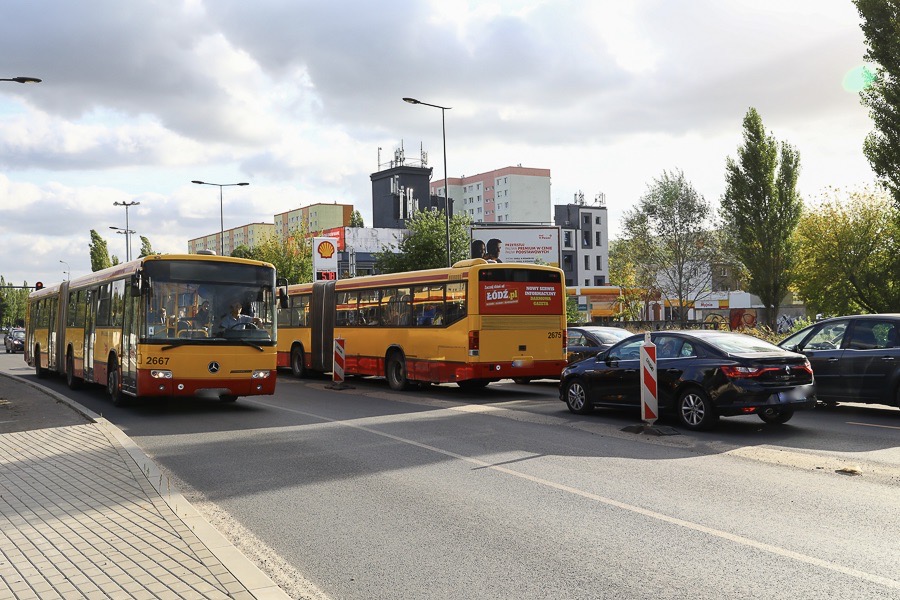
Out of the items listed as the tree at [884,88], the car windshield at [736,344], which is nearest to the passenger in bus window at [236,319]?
the car windshield at [736,344]

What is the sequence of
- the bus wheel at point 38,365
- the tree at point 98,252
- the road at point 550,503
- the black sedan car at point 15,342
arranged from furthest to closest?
the tree at point 98,252
the black sedan car at point 15,342
the bus wheel at point 38,365
the road at point 550,503

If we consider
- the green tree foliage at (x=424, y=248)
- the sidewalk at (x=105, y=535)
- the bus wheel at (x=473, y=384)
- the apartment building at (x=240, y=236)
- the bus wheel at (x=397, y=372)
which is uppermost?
the apartment building at (x=240, y=236)

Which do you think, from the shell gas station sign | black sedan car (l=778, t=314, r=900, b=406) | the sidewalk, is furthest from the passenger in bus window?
the shell gas station sign

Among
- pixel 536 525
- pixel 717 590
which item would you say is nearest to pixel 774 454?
pixel 536 525

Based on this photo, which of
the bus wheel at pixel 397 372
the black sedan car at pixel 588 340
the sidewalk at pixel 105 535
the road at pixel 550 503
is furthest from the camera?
the black sedan car at pixel 588 340

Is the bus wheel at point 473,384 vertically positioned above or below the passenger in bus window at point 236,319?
below

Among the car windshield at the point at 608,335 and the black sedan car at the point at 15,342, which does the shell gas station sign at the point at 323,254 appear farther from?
the car windshield at the point at 608,335

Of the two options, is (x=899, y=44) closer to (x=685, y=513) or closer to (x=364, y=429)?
(x=364, y=429)

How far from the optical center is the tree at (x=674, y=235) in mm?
49594

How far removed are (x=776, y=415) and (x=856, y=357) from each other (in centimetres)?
221

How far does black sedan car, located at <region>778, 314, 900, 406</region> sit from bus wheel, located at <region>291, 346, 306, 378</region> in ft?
50.0

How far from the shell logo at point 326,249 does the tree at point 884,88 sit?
29354 mm

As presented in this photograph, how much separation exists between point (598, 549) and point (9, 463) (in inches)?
286

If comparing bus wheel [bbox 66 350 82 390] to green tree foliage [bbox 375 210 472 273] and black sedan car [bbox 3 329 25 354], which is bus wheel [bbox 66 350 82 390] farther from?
black sedan car [bbox 3 329 25 354]
